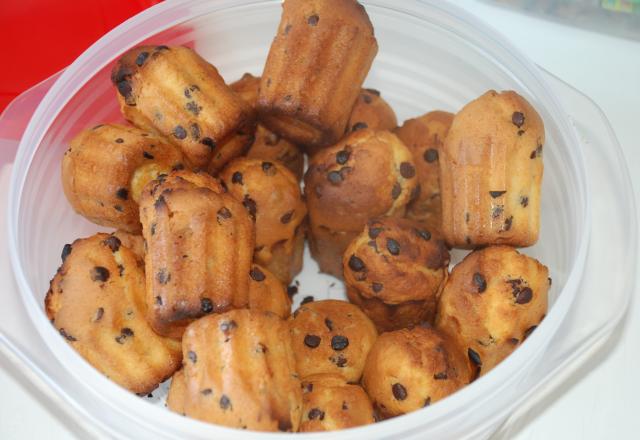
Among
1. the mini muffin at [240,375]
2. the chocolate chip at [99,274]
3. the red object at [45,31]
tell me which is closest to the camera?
the mini muffin at [240,375]

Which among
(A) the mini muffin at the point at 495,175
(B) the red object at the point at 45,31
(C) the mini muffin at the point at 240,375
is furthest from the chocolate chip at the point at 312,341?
(B) the red object at the point at 45,31

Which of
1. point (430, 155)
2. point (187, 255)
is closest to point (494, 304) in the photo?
point (430, 155)

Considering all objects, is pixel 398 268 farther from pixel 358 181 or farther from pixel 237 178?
pixel 237 178

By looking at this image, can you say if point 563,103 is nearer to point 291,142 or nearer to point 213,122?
point 291,142

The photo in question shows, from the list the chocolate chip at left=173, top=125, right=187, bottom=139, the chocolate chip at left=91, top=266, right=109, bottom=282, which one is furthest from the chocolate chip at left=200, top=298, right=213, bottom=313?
the chocolate chip at left=173, top=125, right=187, bottom=139

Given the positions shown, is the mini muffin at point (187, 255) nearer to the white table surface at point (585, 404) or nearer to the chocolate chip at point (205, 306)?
the chocolate chip at point (205, 306)

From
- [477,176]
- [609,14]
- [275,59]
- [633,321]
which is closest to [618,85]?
[609,14]
